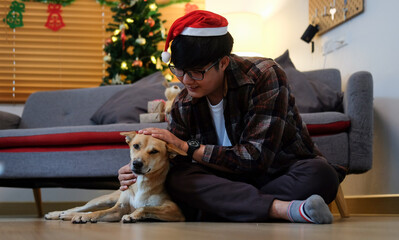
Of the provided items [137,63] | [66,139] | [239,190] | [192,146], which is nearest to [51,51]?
[137,63]

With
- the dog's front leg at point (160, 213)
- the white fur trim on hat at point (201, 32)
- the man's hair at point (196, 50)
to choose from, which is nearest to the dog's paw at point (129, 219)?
the dog's front leg at point (160, 213)

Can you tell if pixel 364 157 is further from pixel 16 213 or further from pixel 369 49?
pixel 16 213

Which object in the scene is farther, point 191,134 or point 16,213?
point 16,213

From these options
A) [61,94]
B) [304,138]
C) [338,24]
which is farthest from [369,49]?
[61,94]

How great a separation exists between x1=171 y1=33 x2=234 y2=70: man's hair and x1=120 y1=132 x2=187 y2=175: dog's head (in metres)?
0.30

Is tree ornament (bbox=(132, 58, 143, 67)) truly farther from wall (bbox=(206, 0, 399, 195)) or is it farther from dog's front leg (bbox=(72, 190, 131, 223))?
dog's front leg (bbox=(72, 190, 131, 223))

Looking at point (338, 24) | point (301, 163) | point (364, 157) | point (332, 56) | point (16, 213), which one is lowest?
point (16, 213)

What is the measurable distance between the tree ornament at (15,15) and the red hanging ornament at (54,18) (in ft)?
0.75

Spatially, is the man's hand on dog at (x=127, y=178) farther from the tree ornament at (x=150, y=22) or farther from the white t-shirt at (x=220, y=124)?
the tree ornament at (x=150, y=22)

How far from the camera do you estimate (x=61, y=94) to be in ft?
11.3

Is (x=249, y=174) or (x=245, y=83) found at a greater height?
(x=245, y=83)

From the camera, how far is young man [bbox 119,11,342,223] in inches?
61.2

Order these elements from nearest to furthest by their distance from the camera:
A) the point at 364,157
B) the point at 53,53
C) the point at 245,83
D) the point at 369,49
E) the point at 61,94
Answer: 1. the point at 245,83
2. the point at 364,157
3. the point at 369,49
4. the point at 61,94
5. the point at 53,53

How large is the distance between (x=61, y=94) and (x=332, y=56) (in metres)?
1.96
